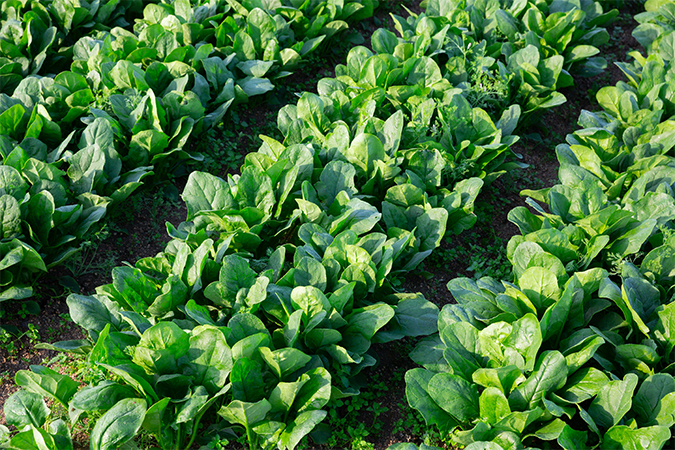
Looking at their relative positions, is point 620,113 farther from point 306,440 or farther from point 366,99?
point 306,440

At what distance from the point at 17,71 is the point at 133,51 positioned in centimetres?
113

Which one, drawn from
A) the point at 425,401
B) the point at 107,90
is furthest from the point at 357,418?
Answer: the point at 107,90

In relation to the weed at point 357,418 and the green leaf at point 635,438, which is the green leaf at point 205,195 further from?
the green leaf at point 635,438

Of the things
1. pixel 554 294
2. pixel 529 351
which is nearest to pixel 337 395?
pixel 529 351

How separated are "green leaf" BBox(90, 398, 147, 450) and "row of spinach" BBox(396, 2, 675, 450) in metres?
1.35

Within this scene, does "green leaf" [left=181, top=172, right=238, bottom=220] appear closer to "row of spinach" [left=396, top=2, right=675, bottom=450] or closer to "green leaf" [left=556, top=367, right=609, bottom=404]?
"row of spinach" [left=396, top=2, right=675, bottom=450]

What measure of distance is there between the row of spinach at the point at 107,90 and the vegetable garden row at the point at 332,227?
0.8 inches

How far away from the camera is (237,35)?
509 centimetres

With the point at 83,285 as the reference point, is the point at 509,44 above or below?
above

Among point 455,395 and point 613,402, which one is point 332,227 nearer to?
point 455,395

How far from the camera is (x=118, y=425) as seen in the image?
256cm

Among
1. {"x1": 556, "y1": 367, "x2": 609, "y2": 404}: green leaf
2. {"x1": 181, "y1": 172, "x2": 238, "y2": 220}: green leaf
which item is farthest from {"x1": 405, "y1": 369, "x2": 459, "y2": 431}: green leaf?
{"x1": 181, "y1": 172, "x2": 238, "y2": 220}: green leaf

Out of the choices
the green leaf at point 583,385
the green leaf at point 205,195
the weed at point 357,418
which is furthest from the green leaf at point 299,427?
the green leaf at point 205,195

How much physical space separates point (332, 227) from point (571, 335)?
1.55 meters
